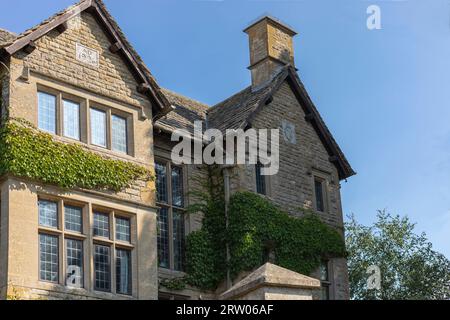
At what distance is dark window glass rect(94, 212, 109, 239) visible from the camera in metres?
20.2

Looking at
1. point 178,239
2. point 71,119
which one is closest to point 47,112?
point 71,119

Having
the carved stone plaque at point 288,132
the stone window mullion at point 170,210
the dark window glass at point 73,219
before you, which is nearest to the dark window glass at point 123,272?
the dark window glass at point 73,219

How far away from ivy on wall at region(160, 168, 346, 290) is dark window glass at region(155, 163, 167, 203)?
3.23 ft

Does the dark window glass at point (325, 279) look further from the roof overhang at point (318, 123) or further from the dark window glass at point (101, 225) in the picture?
the dark window glass at point (101, 225)

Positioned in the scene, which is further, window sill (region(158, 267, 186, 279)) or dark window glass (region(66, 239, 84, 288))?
window sill (region(158, 267, 186, 279))

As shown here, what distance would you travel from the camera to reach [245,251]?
76.5 feet

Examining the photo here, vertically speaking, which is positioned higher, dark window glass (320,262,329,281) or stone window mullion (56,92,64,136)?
stone window mullion (56,92,64,136)

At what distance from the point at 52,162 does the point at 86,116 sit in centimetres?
187

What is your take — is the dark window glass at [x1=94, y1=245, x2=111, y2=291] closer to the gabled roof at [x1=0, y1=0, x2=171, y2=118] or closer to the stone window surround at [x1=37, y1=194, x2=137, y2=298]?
the stone window surround at [x1=37, y1=194, x2=137, y2=298]

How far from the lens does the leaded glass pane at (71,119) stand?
20578 millimetres

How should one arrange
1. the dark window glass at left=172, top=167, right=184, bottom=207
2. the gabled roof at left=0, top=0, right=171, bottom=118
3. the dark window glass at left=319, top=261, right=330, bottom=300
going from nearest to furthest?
the gabled roof at left=0, top=0, right=171, bottom=118
the dark window glass at left=172, top=167, right=184, bottom=207
the dark window glass at left=319, top=261, right=330, bottom=300

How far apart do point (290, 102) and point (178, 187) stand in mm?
5267

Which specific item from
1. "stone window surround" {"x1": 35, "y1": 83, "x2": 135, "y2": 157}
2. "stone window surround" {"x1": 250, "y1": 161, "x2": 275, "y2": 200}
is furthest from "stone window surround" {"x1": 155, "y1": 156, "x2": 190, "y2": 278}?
"stone window surround" {"x1": 250, "y1": 161, "x2": 275, "y2": 200}
